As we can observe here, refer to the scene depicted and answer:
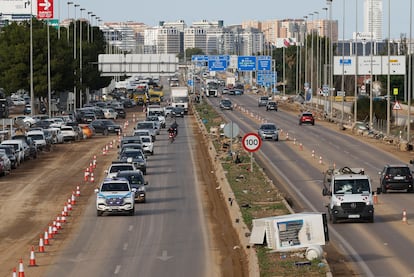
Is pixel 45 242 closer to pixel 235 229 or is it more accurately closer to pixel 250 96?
pixel 235 229

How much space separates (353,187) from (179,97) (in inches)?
3799

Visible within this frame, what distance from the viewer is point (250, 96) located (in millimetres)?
189125

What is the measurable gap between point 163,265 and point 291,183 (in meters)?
24.6

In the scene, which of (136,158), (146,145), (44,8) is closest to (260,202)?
(136,158)

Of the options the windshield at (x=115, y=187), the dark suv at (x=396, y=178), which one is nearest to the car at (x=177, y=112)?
the dark suv at (x=396, y=178)

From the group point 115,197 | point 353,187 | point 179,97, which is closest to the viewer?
point 353,187

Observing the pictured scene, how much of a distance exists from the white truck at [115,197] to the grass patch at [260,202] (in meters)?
3.96

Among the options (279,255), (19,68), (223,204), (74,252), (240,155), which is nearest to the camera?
(279,255)

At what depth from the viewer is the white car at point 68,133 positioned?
86.2m

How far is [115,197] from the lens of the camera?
40281mm

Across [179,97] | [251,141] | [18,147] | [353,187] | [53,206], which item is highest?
[251,141]

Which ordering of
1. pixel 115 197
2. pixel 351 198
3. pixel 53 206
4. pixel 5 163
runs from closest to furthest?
1. pixel 351 198
2. pixel 115 197
3. pixel 53 206
4. pixel 5 163

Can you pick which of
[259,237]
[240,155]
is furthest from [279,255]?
[240,155]

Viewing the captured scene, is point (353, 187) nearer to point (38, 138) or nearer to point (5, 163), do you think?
point (5, 163)
